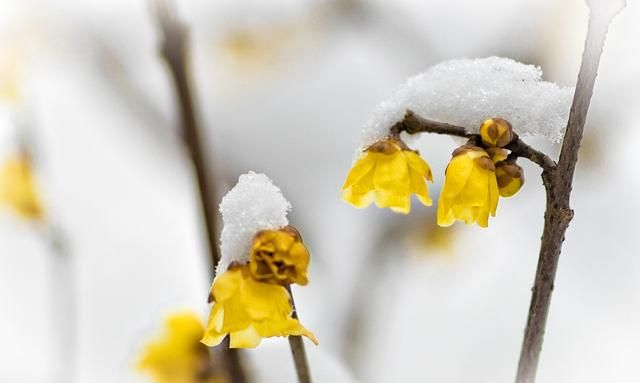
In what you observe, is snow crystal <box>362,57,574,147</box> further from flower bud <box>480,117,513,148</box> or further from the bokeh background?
the bokeh background

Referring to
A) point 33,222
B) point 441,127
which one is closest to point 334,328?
point 33,222

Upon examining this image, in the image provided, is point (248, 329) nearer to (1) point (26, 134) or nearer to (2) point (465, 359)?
(1) point (26, 134)

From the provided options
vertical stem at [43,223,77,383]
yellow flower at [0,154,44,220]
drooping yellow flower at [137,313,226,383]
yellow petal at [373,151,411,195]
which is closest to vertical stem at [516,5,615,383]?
yellow petal at [373,151,411,195]

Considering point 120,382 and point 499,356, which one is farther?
point 120,382

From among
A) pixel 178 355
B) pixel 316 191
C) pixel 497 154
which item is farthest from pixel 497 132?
pixel 316 191

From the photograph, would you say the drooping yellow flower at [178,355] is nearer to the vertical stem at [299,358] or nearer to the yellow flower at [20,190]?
the vertical stem at [299,358]

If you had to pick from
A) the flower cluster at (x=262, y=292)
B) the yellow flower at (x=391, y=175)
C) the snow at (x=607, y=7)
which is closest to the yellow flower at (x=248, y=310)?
the flower cluster at (x=262, y=292)
